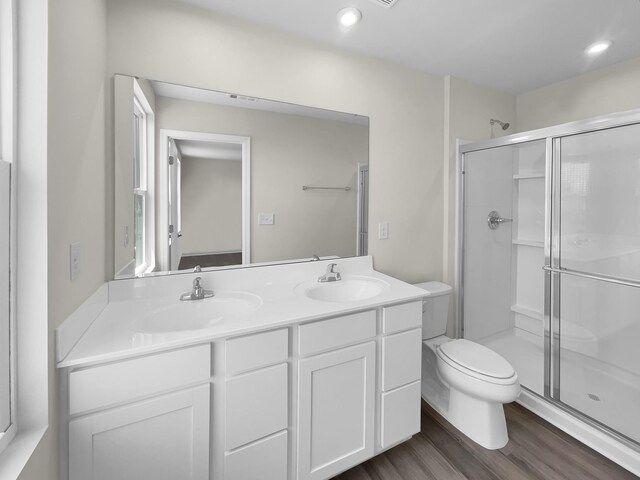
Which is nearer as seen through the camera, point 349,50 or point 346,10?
point 346,10

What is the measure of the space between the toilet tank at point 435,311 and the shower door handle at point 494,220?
2.50ft

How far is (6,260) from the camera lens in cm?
75

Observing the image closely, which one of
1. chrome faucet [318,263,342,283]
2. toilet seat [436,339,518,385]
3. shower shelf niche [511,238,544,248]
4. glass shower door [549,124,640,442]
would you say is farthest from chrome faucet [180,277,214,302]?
shower shelf niche [511,238,544,248]

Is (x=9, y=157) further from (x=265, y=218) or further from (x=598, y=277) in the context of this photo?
(x=598, y=277)

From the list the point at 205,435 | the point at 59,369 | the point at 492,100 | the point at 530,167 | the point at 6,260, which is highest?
the point at 492,100

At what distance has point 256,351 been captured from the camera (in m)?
1.13

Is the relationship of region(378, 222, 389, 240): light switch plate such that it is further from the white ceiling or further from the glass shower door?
the white ceiling

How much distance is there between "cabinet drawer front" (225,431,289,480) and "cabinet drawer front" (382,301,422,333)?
0.65m

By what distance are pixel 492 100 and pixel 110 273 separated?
3.01m

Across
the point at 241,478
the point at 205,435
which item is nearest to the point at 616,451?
the point at 241,478

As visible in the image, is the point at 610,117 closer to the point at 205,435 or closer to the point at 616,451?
the point at 616,451

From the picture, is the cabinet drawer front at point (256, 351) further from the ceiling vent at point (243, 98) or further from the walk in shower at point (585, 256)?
the walk in shower at point (585, 256)

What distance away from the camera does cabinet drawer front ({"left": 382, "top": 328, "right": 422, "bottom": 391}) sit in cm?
144

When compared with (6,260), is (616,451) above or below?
below
